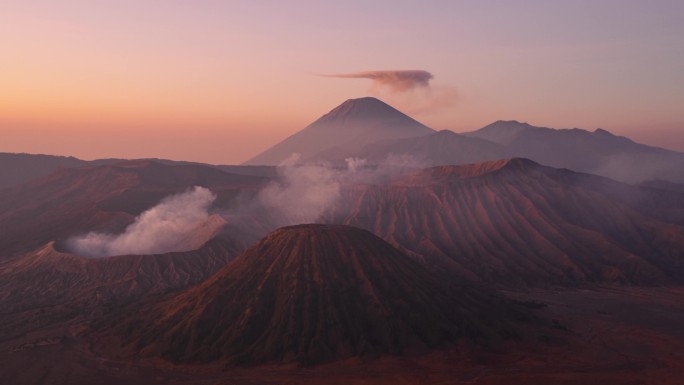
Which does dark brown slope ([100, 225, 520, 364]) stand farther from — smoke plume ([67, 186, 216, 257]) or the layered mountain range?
smoke plume ([67, 186, 216, 257])

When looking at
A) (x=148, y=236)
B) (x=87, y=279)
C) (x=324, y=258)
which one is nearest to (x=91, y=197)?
(x=148, y=236)

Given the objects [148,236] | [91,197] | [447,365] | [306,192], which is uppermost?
[306,192]

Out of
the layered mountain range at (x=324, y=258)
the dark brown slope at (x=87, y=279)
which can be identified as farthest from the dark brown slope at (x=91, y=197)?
the dark brown slope at (x=87, y=279)

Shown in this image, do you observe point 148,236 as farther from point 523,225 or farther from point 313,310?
point 523,225

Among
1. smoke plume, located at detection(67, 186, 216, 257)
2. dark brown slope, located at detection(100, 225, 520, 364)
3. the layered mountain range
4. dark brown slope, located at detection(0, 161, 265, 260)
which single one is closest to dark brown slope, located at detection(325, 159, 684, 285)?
the layered mountain range

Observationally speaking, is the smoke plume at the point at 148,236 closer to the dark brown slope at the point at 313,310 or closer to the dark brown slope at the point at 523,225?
the dark brown slope at the point at 523,225

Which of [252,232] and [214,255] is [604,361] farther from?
[252,232]

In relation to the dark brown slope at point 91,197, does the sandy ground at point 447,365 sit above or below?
below
